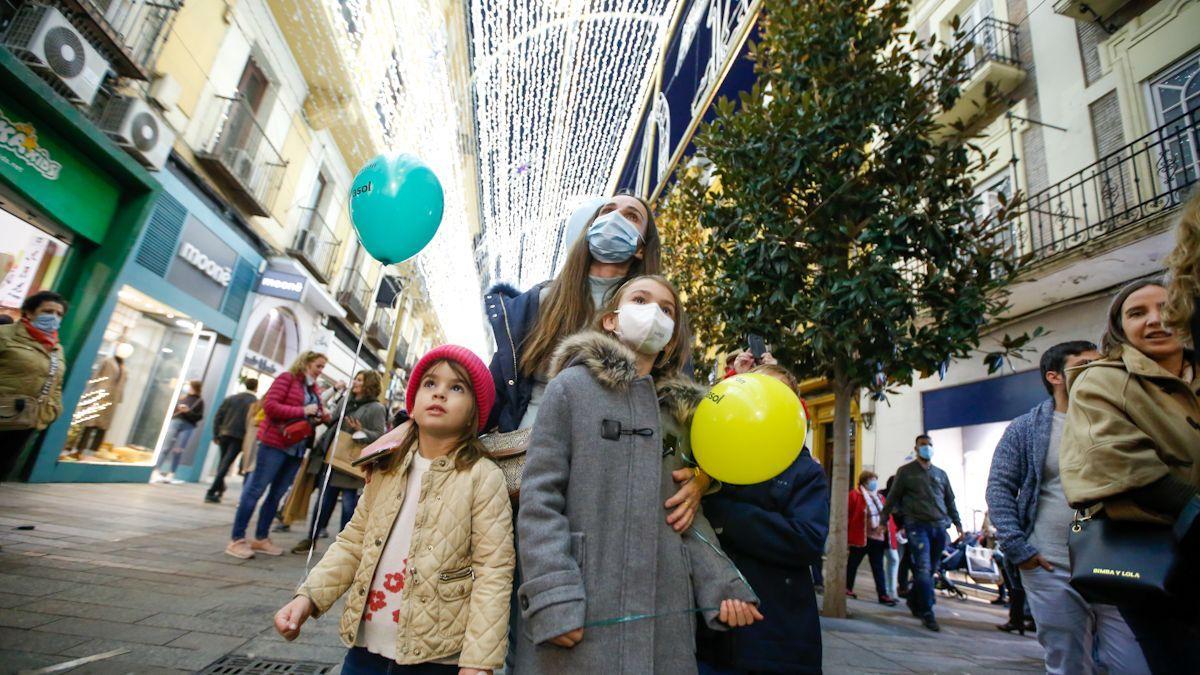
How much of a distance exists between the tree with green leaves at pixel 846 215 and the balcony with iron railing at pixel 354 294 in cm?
1372

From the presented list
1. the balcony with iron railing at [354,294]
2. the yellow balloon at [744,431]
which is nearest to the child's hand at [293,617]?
the yellow balloon at [744,431]

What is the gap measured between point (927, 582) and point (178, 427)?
12009 millimetres

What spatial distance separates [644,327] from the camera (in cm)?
157

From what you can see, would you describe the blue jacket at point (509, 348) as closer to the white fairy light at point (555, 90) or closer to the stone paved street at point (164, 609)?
the stone paved street at point (164, 609)

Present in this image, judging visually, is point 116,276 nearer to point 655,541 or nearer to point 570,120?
point 570,120

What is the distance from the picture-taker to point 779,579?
1825 millimetres

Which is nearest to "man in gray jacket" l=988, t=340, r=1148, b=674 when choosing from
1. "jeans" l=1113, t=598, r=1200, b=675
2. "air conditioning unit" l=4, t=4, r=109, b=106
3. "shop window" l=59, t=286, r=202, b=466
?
"jeans" l=1113, t=598, r=1200, b=675

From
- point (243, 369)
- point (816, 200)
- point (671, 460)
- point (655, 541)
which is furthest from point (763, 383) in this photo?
point (243, 369)

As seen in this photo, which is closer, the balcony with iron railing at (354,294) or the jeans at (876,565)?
the jeans at (876,565)

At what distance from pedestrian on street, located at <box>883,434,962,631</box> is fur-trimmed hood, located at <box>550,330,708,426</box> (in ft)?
18.2

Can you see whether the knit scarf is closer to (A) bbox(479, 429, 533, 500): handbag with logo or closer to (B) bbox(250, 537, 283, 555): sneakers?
(B) bbox(250, 537, 283, 555): sneakers

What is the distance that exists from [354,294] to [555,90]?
1101cm

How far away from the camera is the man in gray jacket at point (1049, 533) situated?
87.8 inches

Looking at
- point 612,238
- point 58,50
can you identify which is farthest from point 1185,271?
point 58,50
